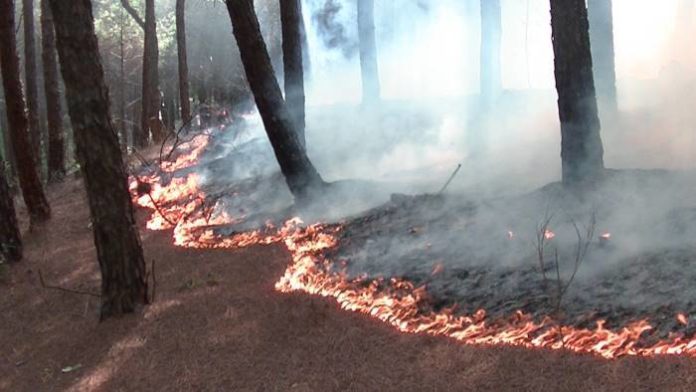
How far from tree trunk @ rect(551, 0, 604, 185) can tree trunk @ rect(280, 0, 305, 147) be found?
17.6 feet

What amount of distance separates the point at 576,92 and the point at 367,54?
46.9 feet

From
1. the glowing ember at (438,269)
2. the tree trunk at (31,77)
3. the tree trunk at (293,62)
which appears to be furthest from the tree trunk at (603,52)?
the tree trunk at (31,77)

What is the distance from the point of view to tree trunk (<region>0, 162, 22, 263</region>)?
9.54 meters

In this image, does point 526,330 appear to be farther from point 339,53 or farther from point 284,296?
point 339,53

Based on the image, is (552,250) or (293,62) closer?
(552,250)

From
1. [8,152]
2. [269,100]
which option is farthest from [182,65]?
[8,152]

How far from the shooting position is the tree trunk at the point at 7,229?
9539 millimetres

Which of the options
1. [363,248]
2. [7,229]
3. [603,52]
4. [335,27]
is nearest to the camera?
[363,248]

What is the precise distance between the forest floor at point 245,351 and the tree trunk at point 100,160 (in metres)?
0.39

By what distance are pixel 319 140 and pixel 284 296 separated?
10.4m

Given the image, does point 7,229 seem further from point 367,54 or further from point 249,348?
point 367,54

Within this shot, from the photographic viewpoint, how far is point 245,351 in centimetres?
570

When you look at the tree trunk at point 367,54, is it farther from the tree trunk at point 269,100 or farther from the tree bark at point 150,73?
the tree trunk at point 269,100

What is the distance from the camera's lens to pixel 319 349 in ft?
18.1
